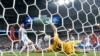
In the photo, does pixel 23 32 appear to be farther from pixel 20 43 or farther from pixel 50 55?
pixel 50 55

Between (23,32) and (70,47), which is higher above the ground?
(23,32)

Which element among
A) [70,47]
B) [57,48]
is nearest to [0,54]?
[57,48]

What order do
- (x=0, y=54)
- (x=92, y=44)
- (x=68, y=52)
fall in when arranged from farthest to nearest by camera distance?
1. (x=92, y=44)
2. (x=68, y=52)
3. (x=0, y=54)

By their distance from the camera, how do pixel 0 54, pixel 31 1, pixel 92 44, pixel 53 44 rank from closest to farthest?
pixel 0 54
pixel 53 44
pixel 31 1
pixel 92 44

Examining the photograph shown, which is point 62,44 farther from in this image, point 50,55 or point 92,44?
point 92,44

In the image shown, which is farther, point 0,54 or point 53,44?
point 53,44

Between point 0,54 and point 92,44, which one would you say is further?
point 92,44

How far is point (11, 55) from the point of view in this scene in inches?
81.4

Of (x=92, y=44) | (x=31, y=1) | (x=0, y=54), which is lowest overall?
(x=0, y=54)

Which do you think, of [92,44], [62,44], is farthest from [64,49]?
[92,44]

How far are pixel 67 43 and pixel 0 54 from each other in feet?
1.91

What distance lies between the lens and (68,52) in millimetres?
2049

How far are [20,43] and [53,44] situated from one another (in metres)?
1.34

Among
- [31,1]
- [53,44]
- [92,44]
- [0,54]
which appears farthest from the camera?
[92,44]
